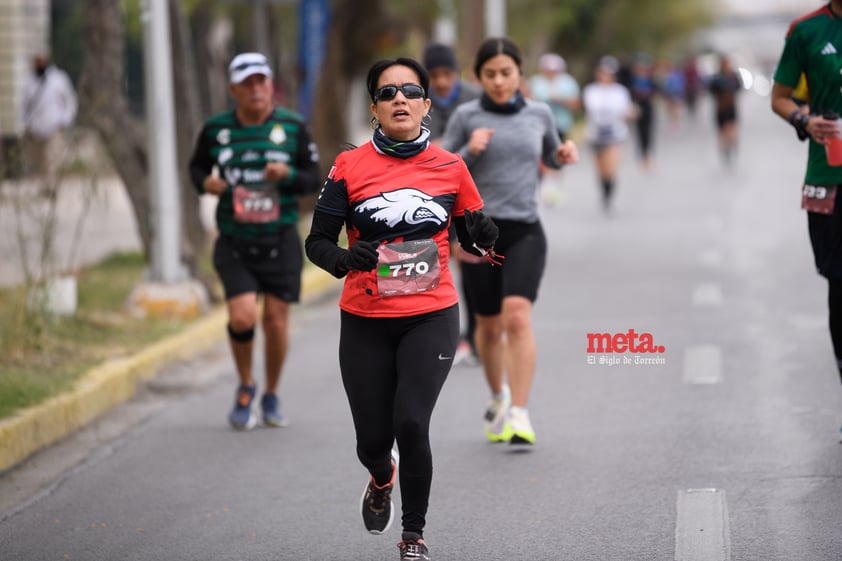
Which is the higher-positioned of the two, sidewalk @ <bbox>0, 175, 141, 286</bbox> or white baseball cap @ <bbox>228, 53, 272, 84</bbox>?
white baseball cap @ <bbox>228, 53, 272, 84</bbox>

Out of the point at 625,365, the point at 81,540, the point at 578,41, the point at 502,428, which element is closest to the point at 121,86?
the point at 625,365

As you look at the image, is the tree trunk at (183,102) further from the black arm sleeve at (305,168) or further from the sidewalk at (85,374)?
the black arm sleeve at (305,168)

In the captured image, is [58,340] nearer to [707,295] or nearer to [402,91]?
[402,91]

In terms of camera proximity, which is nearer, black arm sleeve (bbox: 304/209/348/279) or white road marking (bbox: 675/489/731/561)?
black arm sleeve (bbox: 304/209/348/279)

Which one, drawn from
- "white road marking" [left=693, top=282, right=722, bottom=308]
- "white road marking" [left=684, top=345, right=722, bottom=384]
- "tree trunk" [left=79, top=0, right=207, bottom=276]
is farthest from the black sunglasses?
"white road marking" [left=693, top=282, right=722, bottom=308]

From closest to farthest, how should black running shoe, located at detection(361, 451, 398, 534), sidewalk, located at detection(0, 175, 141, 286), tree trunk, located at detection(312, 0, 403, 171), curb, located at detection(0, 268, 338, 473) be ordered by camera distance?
black running shoe, located at detection(361, 451, 398, 534)
curb, located at detection(0, 268, 338, 473)
sidewalk, located at detection(0, 175, 141, 286)
tree trunk, located at detection(312, 0, 403, 171)

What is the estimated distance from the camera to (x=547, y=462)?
7.13 m

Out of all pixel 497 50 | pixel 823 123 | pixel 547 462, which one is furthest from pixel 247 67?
pixel 823 123

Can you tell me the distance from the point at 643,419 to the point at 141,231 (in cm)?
569

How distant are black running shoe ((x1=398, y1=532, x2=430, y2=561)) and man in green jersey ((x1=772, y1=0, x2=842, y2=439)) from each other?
2.55 meters

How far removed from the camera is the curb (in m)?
7.57

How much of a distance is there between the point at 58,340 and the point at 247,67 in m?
2.86

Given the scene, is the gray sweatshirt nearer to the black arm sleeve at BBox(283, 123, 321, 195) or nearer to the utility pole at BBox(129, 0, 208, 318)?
the black arm sleeve at BBox(283, 123, 321, 195)

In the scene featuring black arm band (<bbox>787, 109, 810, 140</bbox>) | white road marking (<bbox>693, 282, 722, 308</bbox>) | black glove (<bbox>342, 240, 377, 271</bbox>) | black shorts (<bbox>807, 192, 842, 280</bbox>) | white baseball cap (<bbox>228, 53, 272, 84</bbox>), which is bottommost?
white road marking (<bbox>693, 282, 722, 308</bbox>)
